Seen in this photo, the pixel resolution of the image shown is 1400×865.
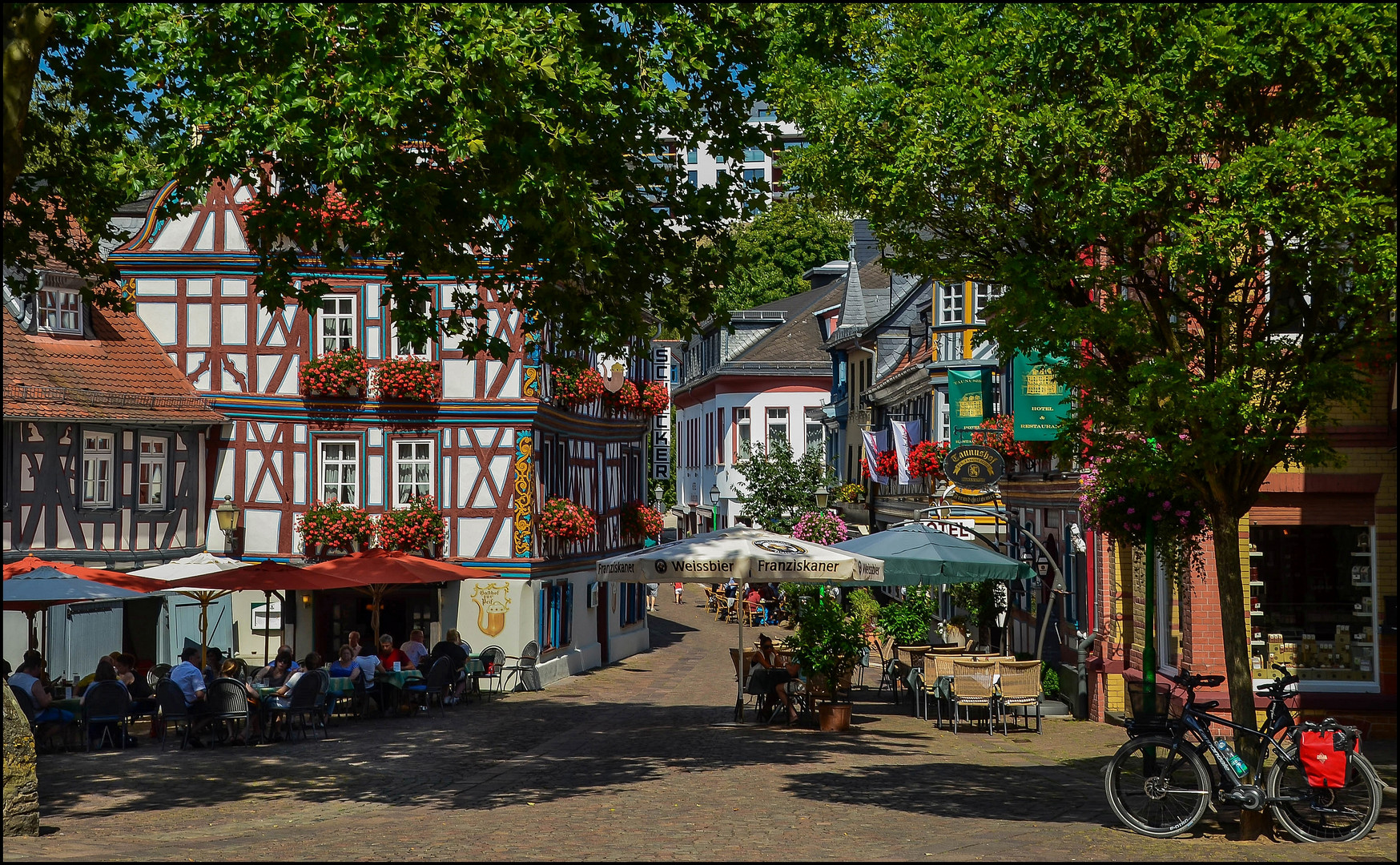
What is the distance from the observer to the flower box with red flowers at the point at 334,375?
29.3 metres

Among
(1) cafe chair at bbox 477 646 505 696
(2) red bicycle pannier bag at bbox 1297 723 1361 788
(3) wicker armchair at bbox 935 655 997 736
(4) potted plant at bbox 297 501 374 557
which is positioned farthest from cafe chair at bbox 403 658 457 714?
(2) red bicycle pannier bag at bbox 1297 723 1361 788

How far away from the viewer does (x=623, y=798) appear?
1305 centimetres

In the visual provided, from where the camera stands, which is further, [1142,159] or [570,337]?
[570,337]

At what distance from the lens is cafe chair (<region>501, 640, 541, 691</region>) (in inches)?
1153

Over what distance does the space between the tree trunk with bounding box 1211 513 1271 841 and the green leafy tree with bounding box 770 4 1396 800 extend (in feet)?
0.09

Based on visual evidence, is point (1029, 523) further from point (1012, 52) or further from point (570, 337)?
point (1012, 52)

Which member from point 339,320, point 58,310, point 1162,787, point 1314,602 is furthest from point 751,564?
point 58,310

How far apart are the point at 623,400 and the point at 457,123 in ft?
91.5

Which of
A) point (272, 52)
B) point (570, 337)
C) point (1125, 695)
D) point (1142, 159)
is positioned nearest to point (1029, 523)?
point (1125, 695)

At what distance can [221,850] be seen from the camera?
10258 millimetres

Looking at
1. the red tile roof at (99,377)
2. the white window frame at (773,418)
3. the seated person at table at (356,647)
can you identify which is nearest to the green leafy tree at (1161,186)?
the seated person at table at (356,647)

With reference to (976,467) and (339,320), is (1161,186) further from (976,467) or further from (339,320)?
(339,320)

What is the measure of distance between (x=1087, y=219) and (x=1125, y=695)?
11714 millimetres

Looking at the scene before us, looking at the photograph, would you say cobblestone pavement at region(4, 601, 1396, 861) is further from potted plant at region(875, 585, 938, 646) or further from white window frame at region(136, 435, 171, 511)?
white window frame at region(136, 435, 171, 511)
